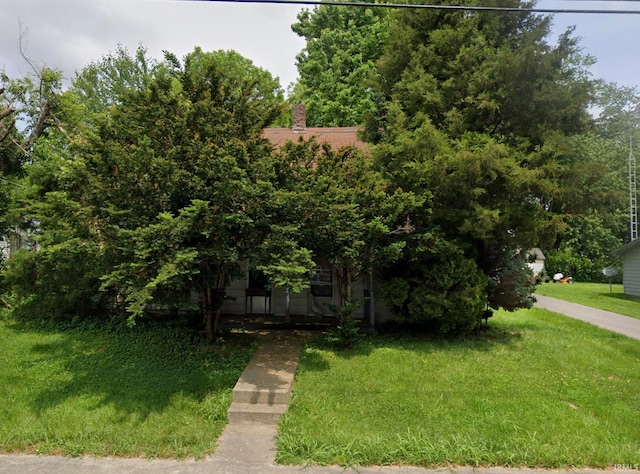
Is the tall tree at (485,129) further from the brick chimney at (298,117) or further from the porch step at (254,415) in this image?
the brick chimney at (298,117)

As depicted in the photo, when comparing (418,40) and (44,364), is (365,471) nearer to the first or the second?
(44,364)

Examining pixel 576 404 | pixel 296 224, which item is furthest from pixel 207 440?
pixel 576 404

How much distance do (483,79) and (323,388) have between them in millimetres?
6748

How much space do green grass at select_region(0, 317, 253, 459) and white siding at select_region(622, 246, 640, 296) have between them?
20599 millimetres

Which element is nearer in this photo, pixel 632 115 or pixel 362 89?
pixel 362 89

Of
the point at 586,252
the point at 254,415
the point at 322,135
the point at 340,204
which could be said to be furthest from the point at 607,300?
the point at 254,415

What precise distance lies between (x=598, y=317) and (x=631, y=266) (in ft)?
31.6

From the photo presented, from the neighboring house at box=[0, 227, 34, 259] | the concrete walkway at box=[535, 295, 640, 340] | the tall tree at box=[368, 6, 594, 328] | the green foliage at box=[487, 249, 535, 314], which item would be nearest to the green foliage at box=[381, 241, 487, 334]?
the tall tree at box=[368, 6, 594, 328]

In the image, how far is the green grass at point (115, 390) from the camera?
13.5 ft

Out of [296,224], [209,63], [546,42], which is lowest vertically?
[296,224]

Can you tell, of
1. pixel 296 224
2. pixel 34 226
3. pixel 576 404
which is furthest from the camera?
pixel 34 226

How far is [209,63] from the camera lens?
20.1ft

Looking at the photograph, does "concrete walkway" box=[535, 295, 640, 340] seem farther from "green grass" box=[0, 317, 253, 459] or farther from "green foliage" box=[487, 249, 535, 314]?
"green grass" box=[0, 317, 253, 459]

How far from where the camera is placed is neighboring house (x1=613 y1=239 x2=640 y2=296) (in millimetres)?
18906
